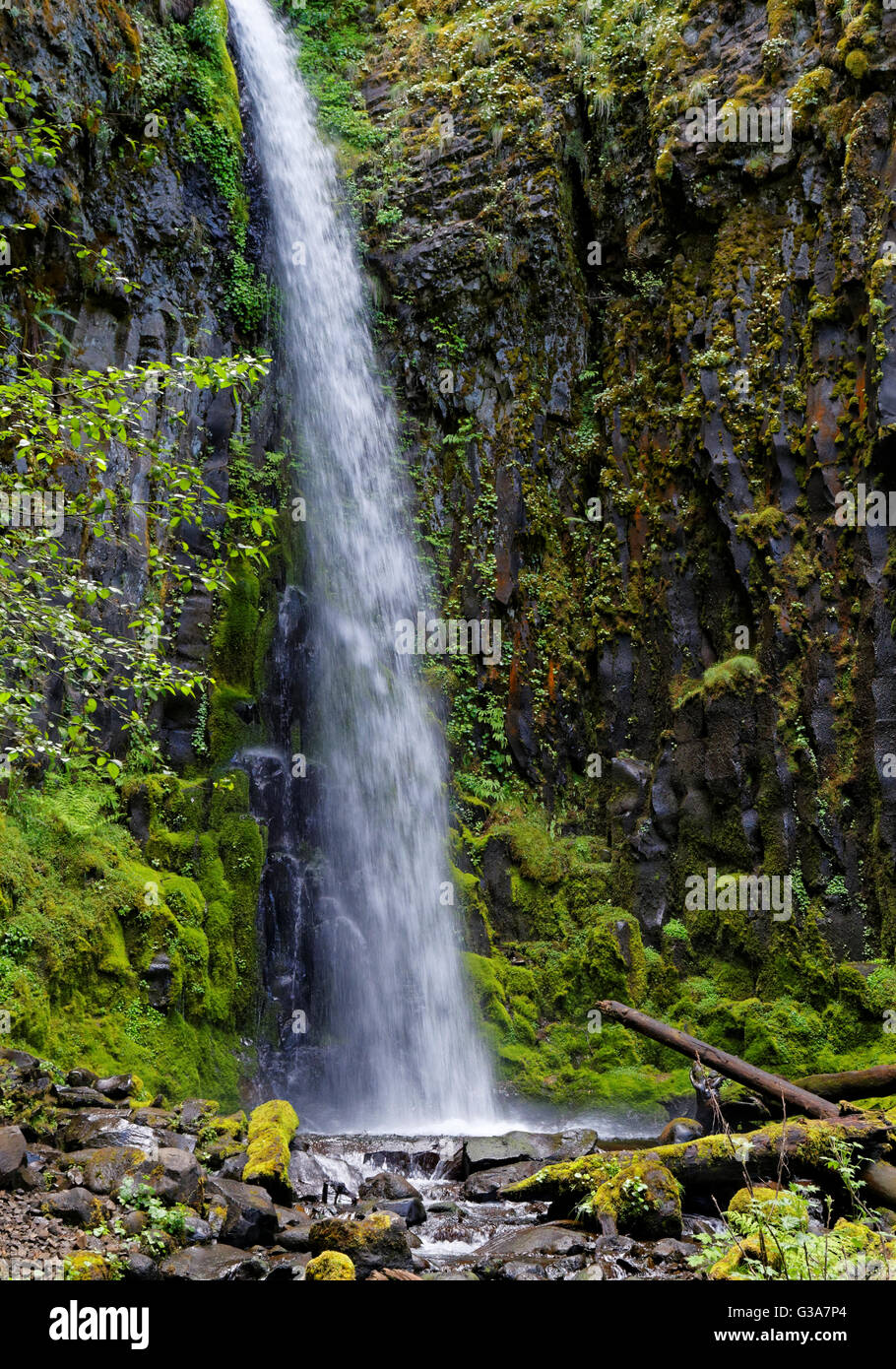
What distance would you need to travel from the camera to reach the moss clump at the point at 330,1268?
4.44 meters

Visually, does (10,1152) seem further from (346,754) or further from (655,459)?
(655,459)

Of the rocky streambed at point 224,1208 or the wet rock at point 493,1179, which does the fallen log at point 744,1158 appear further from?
the wet rock at point 493,1179

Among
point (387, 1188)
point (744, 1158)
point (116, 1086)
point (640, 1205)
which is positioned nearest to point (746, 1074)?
point (744, 1158)

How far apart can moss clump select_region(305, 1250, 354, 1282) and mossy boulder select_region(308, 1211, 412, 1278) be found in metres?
0.31

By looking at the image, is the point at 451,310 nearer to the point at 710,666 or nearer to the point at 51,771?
the point at 710,666

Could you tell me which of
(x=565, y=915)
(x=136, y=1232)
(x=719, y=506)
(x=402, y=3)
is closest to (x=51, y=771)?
(x=136, y=1232)

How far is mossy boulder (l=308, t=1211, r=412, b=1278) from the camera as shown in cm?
491

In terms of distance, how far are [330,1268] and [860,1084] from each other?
227 inches

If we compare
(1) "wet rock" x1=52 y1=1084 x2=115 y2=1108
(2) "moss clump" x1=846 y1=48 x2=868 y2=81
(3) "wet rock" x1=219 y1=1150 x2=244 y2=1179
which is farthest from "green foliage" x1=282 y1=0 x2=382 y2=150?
(3) "wet rock" x1=219 y1=1150 x2=244 y2=1179

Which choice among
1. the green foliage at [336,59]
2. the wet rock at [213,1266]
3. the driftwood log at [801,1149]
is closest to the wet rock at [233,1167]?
the wet rock at [213,1266]

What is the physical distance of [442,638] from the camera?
15656 millimetres

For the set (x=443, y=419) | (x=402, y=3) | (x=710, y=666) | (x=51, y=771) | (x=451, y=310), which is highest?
(x=402, y=3)

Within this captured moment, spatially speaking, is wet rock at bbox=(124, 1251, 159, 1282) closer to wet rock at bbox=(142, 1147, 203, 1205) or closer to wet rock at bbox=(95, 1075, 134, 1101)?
wet rock at bbox=(142, 1147, 203, 1205)

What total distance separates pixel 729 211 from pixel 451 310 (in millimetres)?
5201
